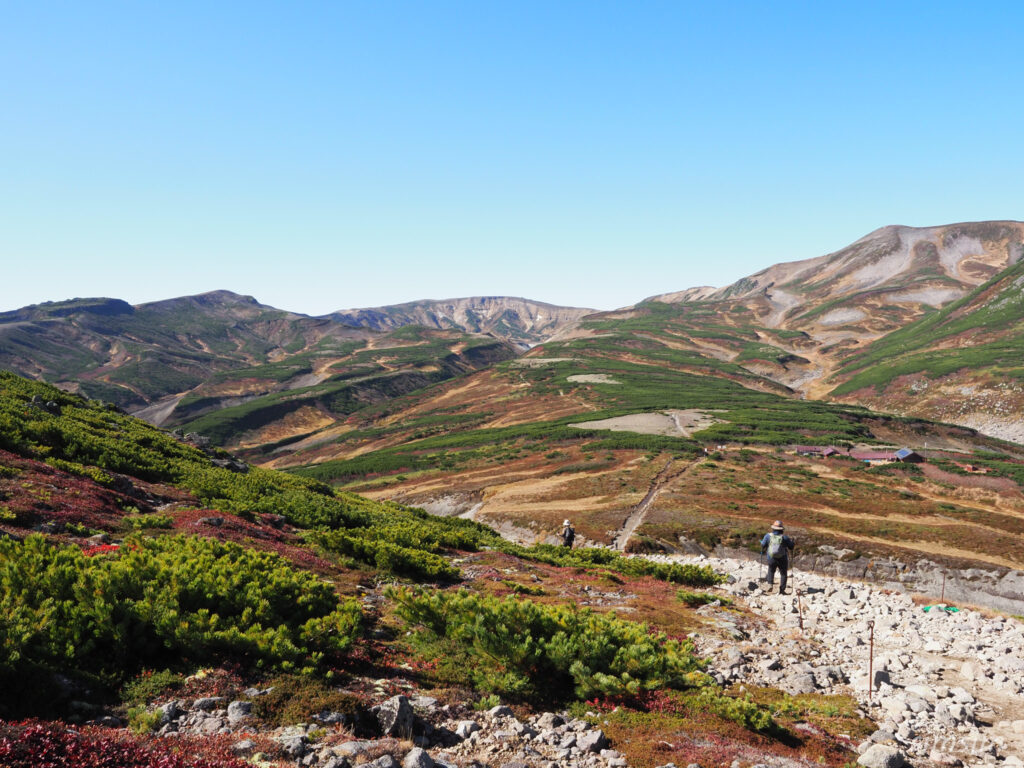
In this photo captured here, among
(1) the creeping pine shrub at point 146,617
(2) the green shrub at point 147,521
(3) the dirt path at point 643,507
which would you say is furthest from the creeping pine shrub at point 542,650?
(3) the dirt path at point 643,507

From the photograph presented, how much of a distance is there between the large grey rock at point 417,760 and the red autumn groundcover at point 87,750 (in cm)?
187

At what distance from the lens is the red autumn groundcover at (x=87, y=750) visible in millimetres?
5102

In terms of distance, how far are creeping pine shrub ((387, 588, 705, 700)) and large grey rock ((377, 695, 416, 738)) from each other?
2.22 metres

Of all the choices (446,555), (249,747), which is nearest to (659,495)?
(446,555)

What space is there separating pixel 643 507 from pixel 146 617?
167 ft

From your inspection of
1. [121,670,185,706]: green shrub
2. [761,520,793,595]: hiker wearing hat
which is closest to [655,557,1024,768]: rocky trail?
[761,520,793,595]: hiker wearing hat

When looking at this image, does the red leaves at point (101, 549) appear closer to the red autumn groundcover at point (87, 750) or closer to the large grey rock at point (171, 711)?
the large grey rock at point (171, 711)

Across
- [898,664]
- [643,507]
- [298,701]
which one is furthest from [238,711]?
[643,507]

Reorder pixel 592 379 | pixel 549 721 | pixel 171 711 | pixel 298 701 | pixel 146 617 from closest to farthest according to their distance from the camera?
pixel 171 711
pixel 298 701
pixel 146 617
pixel 549 721
pixel 592 379

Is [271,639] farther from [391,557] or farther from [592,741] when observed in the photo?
[391,557]

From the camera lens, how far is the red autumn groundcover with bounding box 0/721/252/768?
510 centimetres

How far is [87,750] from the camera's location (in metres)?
5.48

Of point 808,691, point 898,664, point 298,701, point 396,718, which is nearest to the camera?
point 396,718

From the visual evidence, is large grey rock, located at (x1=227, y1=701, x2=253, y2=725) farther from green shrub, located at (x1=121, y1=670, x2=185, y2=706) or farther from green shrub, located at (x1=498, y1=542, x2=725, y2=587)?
green shrub, located at (x1=498, y1=542, x2=725, y2=587)
